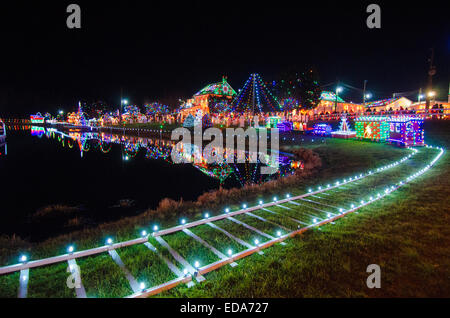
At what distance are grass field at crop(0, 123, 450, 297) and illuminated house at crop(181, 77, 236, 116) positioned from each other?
50.3m

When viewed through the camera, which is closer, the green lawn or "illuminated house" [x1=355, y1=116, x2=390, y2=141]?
the green lawn

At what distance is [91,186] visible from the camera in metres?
9.72

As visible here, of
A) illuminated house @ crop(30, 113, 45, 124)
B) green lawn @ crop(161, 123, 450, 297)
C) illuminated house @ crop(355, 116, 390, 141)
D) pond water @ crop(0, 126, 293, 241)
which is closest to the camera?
green lawn @ crop(161, 123, 450, 297)

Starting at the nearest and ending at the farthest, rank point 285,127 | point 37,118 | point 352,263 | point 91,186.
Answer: point 352,263
point 91,186
point 285,127
point 37,118

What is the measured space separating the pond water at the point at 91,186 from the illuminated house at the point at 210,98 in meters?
41.7

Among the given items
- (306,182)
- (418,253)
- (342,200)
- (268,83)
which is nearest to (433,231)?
(418,253)

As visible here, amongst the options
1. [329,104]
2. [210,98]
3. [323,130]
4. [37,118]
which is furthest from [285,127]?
[37,118]

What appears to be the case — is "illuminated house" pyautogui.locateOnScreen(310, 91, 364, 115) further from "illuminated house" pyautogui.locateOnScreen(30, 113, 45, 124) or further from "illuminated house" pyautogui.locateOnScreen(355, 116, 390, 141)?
"illuminated house" pyautogui.locateOnScreen(30, 113, 45, 124)

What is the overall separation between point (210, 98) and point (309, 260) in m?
57.5

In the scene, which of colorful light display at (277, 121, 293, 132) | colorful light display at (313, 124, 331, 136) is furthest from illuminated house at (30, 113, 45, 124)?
colorful light display at (313, 124, 331, 136)

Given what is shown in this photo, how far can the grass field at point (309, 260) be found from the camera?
2.91 meters

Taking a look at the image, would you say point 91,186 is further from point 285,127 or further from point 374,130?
point 285,127

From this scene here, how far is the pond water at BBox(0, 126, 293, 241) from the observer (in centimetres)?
642
